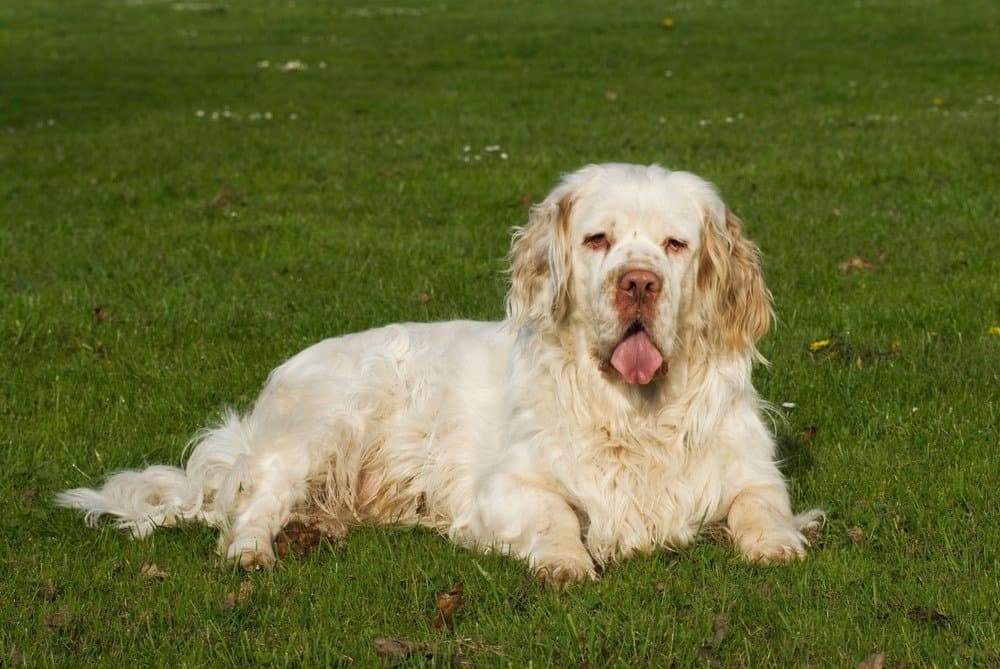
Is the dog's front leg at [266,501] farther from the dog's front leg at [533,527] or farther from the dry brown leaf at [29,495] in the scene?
the dry brown leaf at [29,495]

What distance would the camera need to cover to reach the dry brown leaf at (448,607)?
14.5 feet

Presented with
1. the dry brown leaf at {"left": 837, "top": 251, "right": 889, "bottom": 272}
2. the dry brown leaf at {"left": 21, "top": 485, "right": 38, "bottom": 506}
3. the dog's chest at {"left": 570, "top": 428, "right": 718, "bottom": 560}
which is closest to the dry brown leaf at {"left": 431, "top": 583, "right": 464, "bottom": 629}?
the dog's chest at {"left": 570, "top": 428, "right": 718, "bottom": 560}

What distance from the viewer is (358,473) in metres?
6.04

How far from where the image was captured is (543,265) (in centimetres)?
530

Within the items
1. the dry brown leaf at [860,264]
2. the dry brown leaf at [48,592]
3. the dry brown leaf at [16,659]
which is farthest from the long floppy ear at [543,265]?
the dry brown leaf at [860,264]

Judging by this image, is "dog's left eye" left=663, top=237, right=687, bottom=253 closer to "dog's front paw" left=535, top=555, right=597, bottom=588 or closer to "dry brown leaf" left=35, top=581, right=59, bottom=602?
"dog's front paw" left=535, top=555, right=597, bottom=588

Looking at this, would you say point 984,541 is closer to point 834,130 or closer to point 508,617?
point 508,617

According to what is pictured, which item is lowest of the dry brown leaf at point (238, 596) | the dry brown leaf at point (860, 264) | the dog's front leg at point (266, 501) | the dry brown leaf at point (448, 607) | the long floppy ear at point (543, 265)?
the dry brown leaf at point (860, 264)

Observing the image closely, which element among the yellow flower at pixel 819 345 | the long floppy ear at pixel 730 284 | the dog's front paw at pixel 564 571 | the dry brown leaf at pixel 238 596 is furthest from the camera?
the yellow flower at pixel 819 345

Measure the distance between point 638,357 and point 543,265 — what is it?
0.56 m

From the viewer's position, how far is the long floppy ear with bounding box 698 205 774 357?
17.0 ft

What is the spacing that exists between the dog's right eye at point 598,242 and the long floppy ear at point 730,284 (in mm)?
374

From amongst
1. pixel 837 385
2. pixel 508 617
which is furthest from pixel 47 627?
pixel 837 385

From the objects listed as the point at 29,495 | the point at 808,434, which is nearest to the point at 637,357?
the point at 808,434
